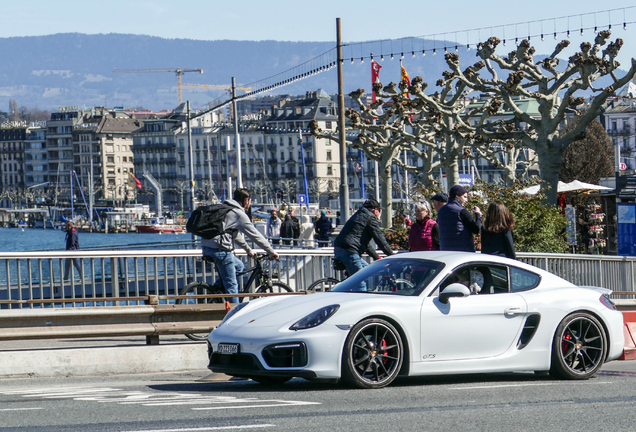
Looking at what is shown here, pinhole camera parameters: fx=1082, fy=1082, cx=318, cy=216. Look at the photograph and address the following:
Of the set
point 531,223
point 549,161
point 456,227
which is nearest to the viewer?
point 456,227

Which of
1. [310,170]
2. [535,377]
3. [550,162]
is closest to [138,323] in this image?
[535,377]

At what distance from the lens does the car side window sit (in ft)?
33.6

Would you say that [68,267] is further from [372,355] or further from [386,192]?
[386,192]

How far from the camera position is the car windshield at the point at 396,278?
9.81 m

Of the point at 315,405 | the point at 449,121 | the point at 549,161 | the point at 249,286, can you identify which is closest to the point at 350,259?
the point at 249,286

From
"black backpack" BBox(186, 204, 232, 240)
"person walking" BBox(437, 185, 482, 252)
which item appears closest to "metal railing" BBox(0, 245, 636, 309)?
"black backpack" BBox(186, 204, 232, 240)

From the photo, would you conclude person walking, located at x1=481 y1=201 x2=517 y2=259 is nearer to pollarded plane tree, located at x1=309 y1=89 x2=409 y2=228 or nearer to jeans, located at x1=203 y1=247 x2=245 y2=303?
jeans, located at x1=203 y1=247 x2=245 y2=303

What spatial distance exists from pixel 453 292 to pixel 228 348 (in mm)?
2030

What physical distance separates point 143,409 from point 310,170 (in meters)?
174

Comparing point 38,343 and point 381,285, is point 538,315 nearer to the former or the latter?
point 381,285

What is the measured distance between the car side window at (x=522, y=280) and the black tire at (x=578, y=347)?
0.45m

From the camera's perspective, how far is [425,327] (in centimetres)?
949

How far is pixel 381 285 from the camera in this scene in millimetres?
9938

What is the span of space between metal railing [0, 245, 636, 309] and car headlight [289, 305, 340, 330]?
539cm
